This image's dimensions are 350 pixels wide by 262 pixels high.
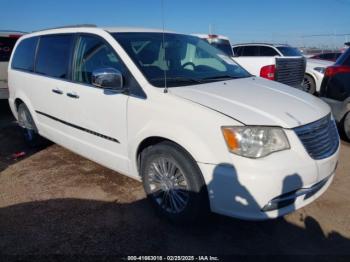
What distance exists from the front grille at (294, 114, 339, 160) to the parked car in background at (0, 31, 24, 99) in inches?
256

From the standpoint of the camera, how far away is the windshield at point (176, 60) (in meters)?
3.34

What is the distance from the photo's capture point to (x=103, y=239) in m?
2.99

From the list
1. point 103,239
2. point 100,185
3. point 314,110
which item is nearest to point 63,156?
point 100,185

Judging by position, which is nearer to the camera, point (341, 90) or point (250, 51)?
point (341, 90)

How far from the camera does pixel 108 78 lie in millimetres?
3127

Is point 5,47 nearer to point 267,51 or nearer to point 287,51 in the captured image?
point 267,51

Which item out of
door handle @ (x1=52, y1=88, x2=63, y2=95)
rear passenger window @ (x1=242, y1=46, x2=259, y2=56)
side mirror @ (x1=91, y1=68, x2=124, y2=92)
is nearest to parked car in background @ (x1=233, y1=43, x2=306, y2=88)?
rear passenger window @ (x1=242, y1=46, x2=259, y2=56)

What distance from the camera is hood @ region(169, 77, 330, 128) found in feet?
8.86

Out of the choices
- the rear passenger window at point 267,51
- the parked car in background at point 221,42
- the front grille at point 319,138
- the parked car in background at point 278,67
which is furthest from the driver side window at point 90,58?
the rear passenger window at point 267,51

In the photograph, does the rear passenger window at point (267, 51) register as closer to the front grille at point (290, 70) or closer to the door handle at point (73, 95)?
the front grille at point (290, 70)

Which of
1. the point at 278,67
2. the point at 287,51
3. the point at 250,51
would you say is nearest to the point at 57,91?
the point at 278,67

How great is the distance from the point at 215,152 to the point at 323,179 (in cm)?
108

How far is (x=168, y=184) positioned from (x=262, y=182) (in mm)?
950

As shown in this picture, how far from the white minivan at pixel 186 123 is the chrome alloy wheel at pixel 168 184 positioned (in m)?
0.01
